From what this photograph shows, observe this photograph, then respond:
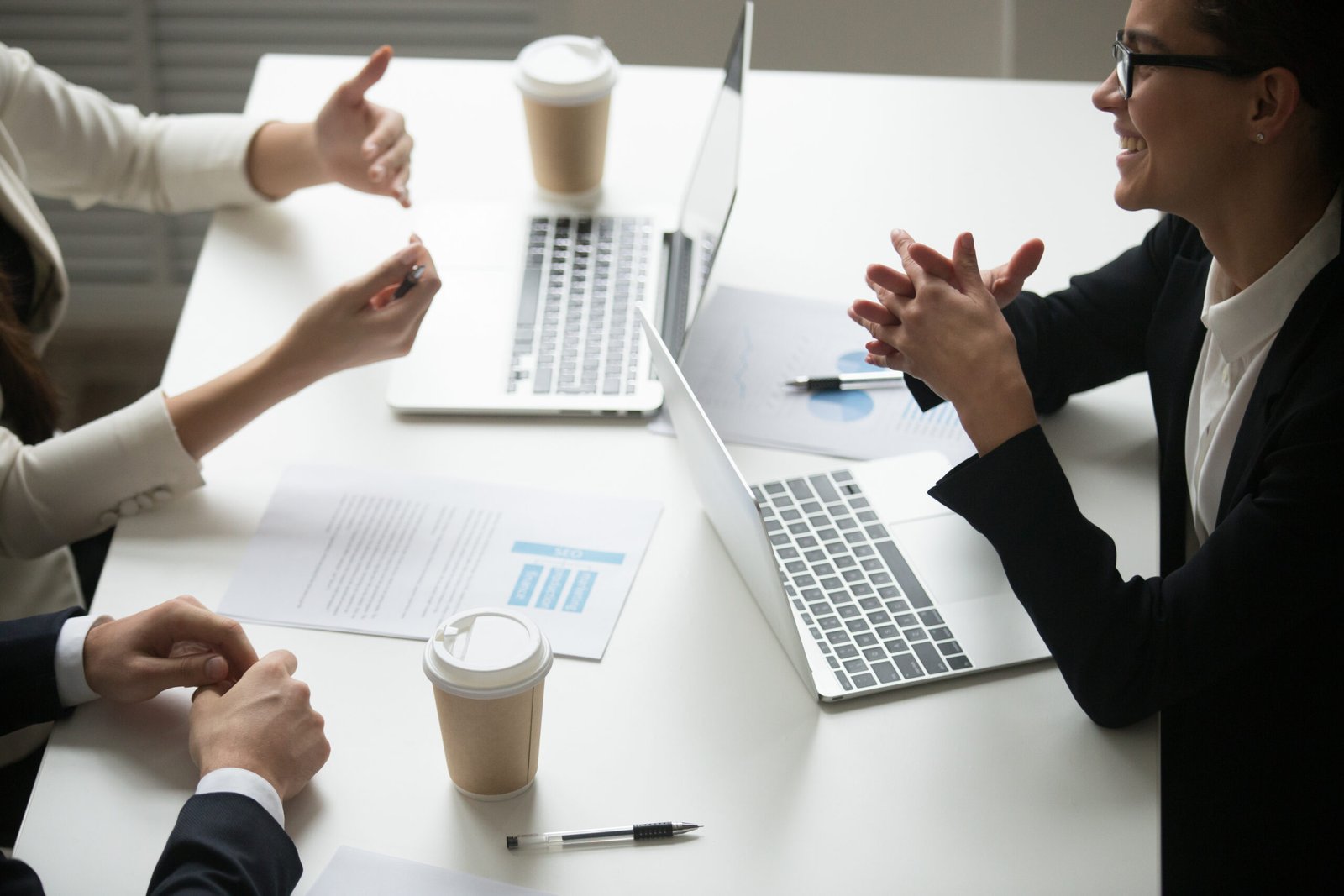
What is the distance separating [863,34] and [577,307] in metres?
1.45

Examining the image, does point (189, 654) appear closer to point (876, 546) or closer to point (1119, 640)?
point (876, 546)

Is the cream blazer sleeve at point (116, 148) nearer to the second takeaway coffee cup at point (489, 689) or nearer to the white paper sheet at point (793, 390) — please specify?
the white paper sheet at point (793, 390)

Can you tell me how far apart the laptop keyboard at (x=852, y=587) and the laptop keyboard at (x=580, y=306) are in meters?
0.23

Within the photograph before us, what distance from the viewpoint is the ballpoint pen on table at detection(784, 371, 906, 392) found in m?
1.31

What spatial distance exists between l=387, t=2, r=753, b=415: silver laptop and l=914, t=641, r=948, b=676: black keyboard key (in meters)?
0.38

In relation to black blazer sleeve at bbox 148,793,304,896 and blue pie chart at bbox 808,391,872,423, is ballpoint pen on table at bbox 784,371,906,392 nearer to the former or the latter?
Result: blue pie chart at bbox 808,391,872,423

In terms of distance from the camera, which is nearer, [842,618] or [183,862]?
[183,862]

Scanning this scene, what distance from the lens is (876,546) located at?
1.12 meters

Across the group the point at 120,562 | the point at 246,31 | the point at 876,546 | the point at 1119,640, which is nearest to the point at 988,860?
the point at 1119,640

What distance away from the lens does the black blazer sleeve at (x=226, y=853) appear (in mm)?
801

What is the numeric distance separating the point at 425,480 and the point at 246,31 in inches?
65.6

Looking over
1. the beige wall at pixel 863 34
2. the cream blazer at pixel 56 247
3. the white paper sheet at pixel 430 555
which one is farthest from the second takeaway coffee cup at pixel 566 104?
the beige wall at pixel 863 34

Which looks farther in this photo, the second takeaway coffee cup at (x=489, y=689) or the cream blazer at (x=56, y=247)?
the cream blazer at (x=56, y=247)

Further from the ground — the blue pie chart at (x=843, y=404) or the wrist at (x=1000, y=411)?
the wrist at (x=1000, y=411)
